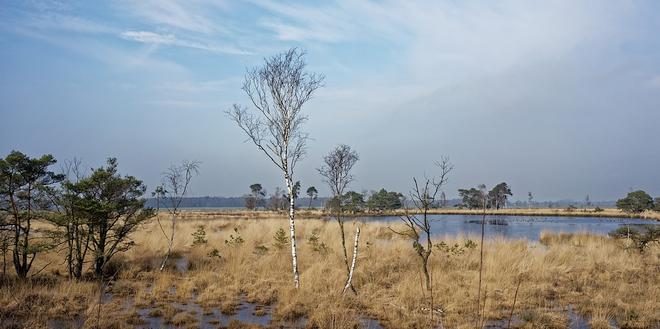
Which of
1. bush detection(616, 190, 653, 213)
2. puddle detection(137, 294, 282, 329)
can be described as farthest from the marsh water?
bush detection(616, 190, 653, 213)

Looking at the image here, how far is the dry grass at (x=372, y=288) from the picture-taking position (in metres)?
8.51

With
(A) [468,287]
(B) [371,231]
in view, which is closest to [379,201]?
(B) [371,231]

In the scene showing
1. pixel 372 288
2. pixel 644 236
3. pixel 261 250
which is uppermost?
pixel 644 236

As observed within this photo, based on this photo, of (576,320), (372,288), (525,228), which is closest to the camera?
(576,320)

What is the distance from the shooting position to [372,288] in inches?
448

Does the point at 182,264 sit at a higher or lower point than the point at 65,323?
lower

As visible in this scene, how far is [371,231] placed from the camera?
25875 mm

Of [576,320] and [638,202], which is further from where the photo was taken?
[638,202]

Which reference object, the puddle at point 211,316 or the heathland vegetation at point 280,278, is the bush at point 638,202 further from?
the puddle at point 211,316

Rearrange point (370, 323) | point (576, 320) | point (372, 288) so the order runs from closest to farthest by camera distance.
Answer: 1. point (370, 323)
2. point (576, 320)
3. point (372, 288)

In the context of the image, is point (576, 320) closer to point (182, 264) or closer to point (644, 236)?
point (644, 236)

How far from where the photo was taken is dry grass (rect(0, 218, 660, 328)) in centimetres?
851

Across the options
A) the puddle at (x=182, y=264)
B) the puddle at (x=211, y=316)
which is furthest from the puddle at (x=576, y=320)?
the puddle at (x=182, y=264)

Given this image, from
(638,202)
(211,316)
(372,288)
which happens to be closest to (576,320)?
(372,288)
